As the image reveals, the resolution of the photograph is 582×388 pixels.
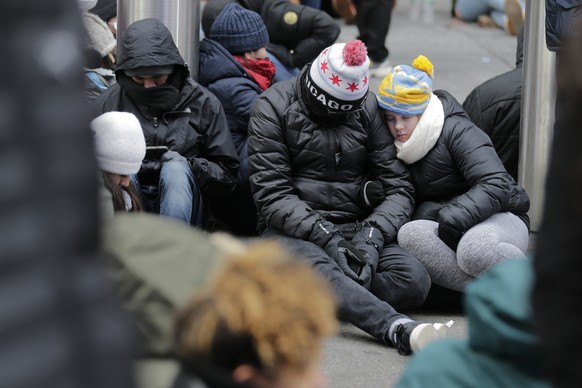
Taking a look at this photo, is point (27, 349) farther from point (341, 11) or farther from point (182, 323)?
point (341, 11)

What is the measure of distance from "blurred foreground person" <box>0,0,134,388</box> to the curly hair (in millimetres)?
715

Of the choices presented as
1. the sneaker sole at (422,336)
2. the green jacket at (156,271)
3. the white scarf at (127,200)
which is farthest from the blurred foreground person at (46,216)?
the sneaker sole at (422,336)

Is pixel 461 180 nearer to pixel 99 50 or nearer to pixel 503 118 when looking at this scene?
pixel 503 118

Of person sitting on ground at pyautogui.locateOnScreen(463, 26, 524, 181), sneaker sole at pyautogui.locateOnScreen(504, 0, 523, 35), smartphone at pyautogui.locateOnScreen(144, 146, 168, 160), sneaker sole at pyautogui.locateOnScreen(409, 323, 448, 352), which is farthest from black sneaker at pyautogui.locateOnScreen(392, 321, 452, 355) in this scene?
sneaker sole at pyautogui.locateOnScreen(504, 0, 523, 35)

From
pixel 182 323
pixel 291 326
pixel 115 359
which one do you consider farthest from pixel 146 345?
pixel 115 359

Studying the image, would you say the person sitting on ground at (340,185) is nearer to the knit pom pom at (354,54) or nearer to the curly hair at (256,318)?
the knit pom pom at (354,54)

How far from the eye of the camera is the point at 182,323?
6.30 feet

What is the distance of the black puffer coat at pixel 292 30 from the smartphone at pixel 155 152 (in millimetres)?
1988

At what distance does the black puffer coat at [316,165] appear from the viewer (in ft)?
16.5

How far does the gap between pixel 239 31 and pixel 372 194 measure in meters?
1.37

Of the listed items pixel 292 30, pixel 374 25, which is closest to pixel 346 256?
pixel 292 30

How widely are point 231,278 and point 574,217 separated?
0.58 metres

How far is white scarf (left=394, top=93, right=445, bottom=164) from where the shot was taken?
17.0 ft

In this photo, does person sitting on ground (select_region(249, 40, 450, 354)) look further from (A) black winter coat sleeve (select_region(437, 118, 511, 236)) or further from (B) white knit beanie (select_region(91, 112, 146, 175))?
(B) white knit beanie (select_region(91, 112, 146, 175))
